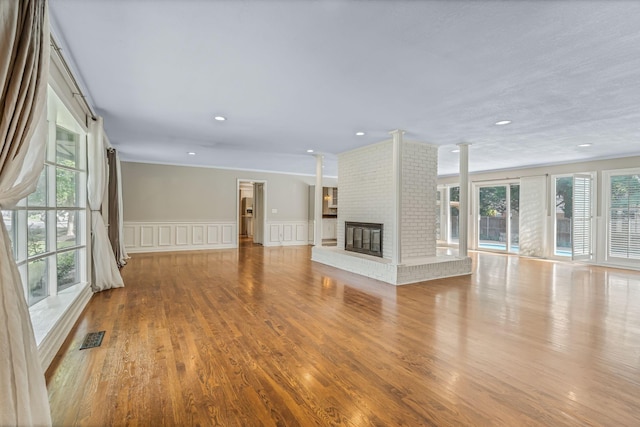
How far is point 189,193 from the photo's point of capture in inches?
346

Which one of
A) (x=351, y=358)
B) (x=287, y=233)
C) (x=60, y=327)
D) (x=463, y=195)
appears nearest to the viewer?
(x=351, y=358)

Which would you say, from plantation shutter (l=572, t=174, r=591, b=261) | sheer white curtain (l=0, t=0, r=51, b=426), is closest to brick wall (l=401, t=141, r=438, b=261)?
plantation shutter (l=572, t=174, r=591, b=261)

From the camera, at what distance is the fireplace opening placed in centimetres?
585

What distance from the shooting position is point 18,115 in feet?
4.71

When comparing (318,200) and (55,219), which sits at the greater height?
(318,200)

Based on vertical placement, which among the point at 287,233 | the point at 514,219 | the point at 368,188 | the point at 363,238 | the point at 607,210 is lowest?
the point at 287,233

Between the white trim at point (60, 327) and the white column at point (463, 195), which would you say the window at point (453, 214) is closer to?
the white column at point (463, 195)

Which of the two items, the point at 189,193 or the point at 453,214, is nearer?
the point at 189,193

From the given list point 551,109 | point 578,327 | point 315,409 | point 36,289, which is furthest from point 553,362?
point 36,289

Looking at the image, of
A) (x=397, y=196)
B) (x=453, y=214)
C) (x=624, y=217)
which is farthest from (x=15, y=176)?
(x=453, y=214)

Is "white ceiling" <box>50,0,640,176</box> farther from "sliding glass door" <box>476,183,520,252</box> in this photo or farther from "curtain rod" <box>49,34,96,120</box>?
"sliding glass door" <box>476,183,520,252</box>

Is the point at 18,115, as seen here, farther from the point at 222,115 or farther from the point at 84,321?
the point at 222,115

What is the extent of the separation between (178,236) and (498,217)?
9.61 metres

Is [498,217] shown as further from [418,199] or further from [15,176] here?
[15,176]
